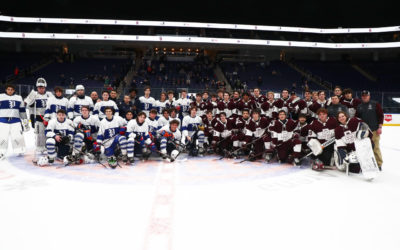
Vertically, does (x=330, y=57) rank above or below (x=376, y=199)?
above

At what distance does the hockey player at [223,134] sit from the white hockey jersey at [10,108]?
523cm

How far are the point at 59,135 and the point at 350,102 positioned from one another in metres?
7.01

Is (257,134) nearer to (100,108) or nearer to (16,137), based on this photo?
(100,108)

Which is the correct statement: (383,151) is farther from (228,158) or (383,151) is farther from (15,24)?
(15,24)

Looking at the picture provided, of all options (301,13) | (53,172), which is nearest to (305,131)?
(53,172)

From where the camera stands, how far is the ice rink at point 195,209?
2.54 m

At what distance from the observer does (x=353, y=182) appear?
454 cm

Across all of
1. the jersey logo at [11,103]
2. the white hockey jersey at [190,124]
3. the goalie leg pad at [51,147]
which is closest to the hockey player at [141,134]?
the white hockey jersey at [190,124]

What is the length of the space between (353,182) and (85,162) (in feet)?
18.6

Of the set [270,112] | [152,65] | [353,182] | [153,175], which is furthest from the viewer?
[152,65]

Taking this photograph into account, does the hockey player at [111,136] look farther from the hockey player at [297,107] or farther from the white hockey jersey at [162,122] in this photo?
the hockey player at [297,107]

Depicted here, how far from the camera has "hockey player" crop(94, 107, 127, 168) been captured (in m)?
5.81

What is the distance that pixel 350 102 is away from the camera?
19.8ft

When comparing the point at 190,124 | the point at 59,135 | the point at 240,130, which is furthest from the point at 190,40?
the point at 59,135
